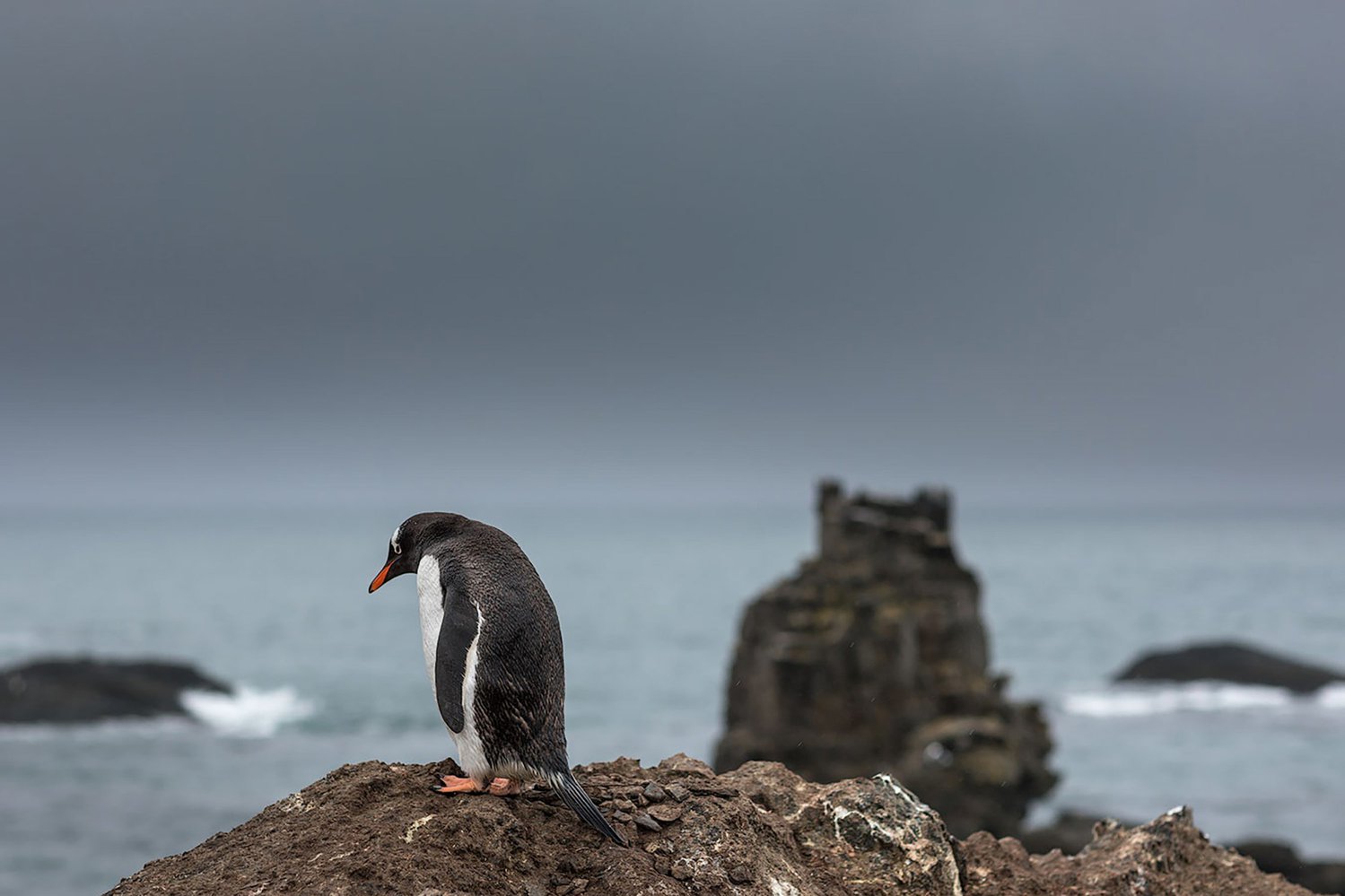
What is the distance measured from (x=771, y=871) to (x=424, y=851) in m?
1.63

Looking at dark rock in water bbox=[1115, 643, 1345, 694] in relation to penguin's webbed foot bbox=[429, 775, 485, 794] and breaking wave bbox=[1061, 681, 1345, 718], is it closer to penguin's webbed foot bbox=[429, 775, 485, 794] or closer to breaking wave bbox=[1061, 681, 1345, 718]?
breaking wave bbox=[1061, 681, 1345, 718]

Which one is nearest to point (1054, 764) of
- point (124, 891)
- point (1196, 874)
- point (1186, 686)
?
point (1186, 686)

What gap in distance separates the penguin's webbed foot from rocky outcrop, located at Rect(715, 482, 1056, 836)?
2932cm

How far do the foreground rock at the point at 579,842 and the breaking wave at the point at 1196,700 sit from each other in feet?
229

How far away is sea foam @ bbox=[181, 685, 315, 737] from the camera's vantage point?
62312mm

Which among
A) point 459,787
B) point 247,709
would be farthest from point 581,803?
point 247,709

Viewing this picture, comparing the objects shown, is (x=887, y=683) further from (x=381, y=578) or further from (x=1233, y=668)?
(x=1233, y=668)

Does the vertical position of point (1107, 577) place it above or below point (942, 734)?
above

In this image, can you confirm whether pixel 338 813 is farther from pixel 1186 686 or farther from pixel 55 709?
pixel 1186 686

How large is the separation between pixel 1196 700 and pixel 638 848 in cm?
7413

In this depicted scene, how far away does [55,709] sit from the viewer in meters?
56.7

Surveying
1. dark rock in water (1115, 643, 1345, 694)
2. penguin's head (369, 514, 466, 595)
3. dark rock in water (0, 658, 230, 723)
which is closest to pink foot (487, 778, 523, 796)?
penguin's head (369, 514, 466, 595)

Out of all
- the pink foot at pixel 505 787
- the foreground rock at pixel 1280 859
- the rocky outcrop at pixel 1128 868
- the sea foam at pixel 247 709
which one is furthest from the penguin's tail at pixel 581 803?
the sea foam at pixel 247 709

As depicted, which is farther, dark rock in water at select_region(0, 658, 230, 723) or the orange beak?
dark rock in water at select_region(0, 658, 230, 723)
